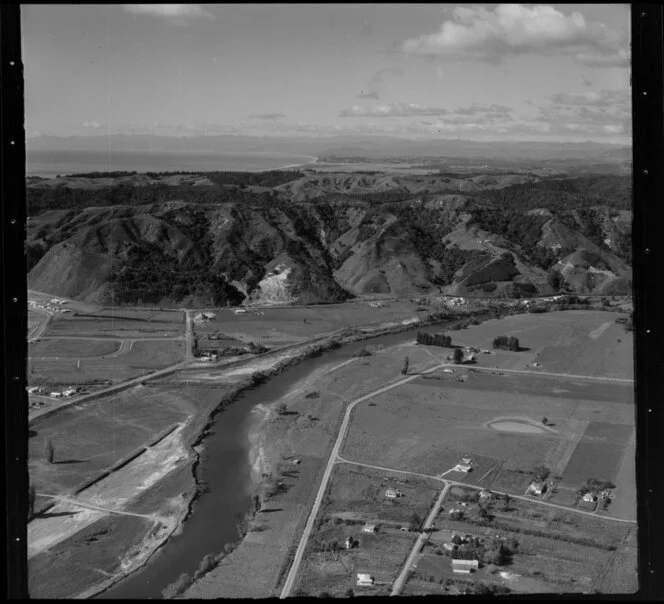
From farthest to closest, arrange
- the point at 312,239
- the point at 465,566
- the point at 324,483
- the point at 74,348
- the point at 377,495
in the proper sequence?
the point at 312,239, the point at 74,348, the point at 324,483, the point at 377,495, the point at 465,566

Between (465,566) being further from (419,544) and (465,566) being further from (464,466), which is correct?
(464,466)

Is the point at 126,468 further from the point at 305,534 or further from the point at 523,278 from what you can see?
the point at 523,278

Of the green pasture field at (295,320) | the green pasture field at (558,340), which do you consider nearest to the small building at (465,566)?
the green pasture field at (558,340)

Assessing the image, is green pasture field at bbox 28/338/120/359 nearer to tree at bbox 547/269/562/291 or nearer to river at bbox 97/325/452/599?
river at bbox 97/325/452/599

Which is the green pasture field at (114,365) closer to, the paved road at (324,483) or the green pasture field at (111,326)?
the green pasture field at (111,326)

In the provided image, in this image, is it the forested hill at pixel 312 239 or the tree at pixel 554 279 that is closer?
the forested hill at pixel 312 239

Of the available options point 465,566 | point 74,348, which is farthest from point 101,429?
point 465,566

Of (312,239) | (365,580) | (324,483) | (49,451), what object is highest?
(312,239)
